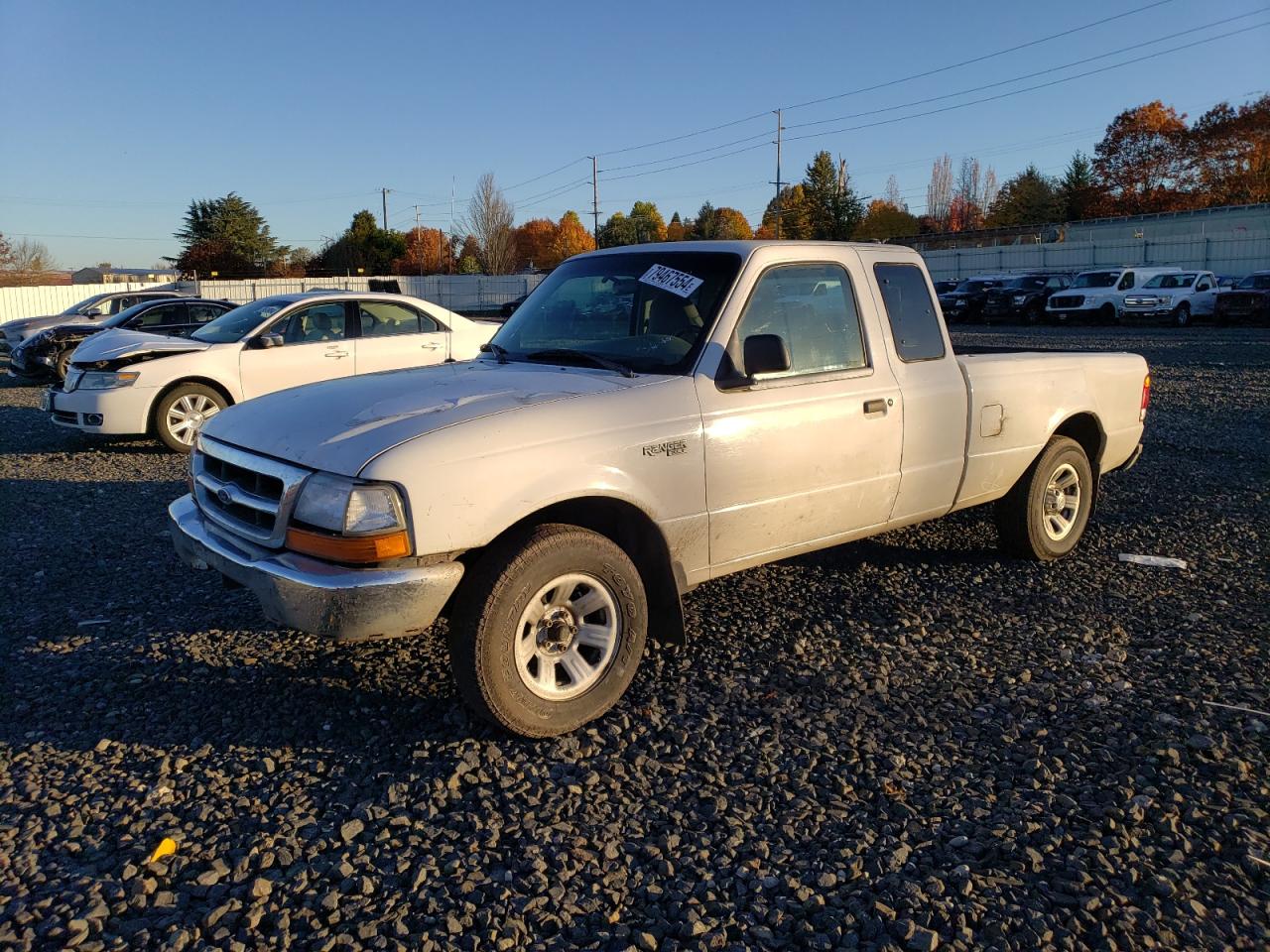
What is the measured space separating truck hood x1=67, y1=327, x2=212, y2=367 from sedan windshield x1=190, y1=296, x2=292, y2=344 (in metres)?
0.19

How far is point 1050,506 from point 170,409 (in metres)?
8.49

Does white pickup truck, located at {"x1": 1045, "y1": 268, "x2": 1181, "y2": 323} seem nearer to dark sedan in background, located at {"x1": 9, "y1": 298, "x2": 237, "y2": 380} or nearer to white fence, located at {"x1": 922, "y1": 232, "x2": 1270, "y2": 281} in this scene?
white fence, located at {"x1": 922, "y1": 232, "x2": 1270, "y2": 281}

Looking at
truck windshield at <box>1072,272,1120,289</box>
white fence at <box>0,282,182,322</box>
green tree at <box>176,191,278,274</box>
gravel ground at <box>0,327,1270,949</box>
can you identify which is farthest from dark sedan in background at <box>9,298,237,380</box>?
green tree at <box>176,191,278,274</box>

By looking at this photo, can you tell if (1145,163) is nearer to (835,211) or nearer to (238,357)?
(835,211)

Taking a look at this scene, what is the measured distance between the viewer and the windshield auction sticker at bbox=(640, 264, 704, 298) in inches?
170

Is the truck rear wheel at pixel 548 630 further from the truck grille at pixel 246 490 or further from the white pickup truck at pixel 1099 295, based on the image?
the white pickup truck at pixel 1099 295

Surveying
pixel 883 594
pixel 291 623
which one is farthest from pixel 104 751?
pixel 883 594

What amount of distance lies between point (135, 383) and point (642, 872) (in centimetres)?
884

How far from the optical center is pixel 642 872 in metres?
2.81

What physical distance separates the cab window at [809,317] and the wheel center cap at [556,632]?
1.40 meters

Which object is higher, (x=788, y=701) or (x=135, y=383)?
(x=135, y=383)

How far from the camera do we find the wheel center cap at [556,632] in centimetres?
357

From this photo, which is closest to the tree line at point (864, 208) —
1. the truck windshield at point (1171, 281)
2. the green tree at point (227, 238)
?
the green tree at point (227, 238)

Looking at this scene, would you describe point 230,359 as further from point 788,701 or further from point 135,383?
point 788,701
